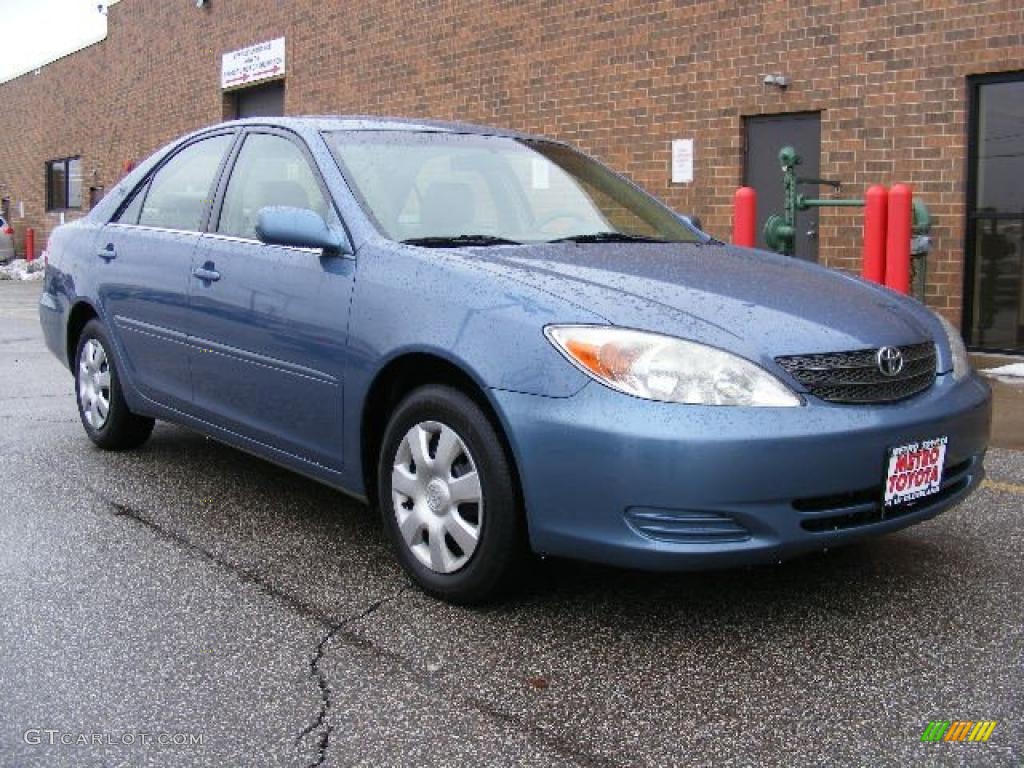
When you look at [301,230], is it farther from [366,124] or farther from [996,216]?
[996,216]


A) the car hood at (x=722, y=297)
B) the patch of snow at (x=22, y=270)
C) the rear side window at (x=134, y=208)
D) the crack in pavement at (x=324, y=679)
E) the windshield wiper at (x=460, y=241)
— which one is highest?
the rear side window at (x=134, y=208)

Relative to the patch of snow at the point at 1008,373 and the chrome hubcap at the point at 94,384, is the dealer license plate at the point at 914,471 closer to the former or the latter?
the chrome hubcap at the point at 94,384

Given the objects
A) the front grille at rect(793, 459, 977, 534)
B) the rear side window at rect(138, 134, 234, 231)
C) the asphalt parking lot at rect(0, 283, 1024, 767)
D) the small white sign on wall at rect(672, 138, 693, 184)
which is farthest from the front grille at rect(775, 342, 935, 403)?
the small white sign on wall at rect(672, 138, 693, 184)

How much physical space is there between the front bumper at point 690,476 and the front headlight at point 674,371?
4cm

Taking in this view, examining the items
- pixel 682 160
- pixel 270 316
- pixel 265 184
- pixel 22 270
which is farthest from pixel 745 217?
pixel 22 270

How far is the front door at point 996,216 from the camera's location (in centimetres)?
955

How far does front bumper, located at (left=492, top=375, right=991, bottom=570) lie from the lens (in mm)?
3053

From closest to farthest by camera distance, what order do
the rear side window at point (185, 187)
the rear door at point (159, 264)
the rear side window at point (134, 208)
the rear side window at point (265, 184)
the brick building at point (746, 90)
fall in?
the rear side window at point (265, 184) < the rear door at point (159, 264) < the rear side window at point (185, 187) < the rear side window at point (134, 208) < the brick building at point (746, 90)

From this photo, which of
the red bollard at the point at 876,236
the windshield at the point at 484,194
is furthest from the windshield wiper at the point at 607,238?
the red bollard at the point at 876,236

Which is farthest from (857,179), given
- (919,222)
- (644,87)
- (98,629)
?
(98,629)

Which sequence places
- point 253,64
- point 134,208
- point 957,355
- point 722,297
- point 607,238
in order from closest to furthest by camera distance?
point 722,297
point 957,355
point 607,238
point 134,208
point 253,64

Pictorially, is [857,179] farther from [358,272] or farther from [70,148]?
[70,148]

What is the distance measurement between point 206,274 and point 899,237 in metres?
5.53

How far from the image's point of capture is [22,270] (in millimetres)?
25969
